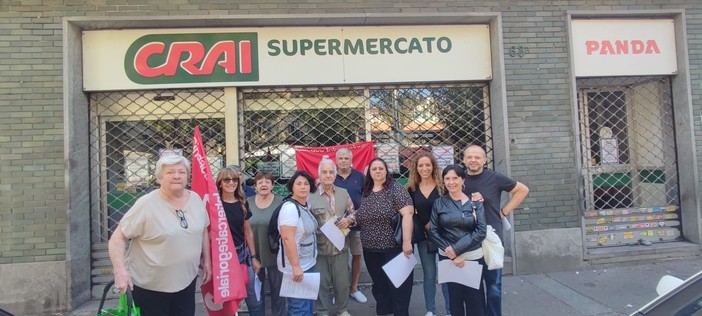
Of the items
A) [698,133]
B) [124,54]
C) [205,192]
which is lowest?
[205,192]

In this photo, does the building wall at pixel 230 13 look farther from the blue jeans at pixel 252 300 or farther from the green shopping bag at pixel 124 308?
the green shopping bag at pixel 124 308

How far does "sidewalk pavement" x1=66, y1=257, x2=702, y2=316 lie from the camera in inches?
186

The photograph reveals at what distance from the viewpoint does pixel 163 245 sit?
113 inches

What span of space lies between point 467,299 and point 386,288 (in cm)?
101

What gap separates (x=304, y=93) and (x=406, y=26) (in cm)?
179

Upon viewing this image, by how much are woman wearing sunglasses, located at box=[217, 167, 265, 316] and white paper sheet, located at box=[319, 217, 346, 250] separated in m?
0.71

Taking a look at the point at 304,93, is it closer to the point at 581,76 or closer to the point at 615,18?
the point at 581,76

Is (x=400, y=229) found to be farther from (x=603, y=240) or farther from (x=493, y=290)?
(x=603, y=240)

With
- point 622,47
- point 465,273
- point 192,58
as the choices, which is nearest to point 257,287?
point 465,273

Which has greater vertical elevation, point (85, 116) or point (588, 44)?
point (588, 44)

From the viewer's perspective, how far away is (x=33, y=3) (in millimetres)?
5457

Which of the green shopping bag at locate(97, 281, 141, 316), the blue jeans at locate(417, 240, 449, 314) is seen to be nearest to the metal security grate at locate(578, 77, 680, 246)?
the blue jeans at locate(417, 240, 449, 314)

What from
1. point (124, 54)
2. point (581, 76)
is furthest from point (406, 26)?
point (124, 54)

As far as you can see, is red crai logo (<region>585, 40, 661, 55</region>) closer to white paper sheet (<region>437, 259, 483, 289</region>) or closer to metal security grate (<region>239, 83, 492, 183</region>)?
metal security grate (<region>239, 83, 492, 183</region>)
